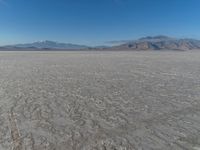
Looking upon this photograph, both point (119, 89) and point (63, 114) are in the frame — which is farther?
point (119, 89)

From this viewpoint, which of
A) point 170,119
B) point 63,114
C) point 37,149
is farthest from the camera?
point 63,114

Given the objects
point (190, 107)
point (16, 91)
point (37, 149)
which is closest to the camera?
point (37, 149)

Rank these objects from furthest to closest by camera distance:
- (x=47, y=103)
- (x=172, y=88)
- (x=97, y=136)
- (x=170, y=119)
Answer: (x=172, y=88) < (x=47, y=103) < (x=170, y=119) < (x=97, y=136)

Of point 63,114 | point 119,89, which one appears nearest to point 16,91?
point 63,114

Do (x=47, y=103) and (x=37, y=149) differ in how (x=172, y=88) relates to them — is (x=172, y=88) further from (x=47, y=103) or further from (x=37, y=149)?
(x=37, y=149)

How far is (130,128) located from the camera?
4.48 metres

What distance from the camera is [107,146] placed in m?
3.69

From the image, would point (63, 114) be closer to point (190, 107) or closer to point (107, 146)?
point (107, 146)

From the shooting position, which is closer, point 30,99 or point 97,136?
point 97,136

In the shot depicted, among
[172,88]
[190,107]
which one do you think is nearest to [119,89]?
[172,88]

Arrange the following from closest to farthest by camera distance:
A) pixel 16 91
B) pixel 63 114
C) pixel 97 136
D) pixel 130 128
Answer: pixel 97 136, pixel 130 128, pixel 63 114, pixel 16 91

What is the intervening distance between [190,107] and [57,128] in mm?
3863

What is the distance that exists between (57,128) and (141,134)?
181cm

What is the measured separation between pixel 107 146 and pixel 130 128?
0.96 metres
